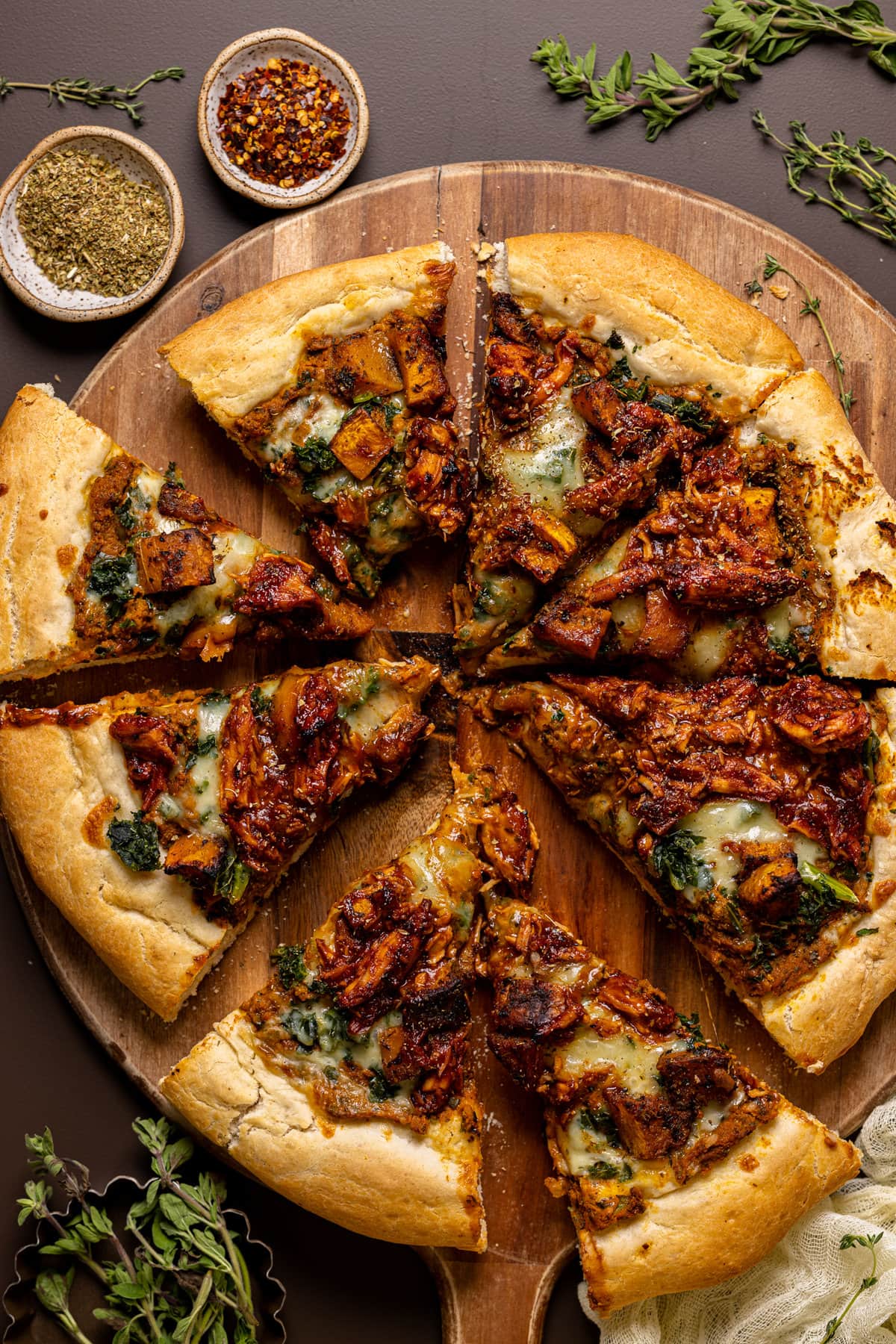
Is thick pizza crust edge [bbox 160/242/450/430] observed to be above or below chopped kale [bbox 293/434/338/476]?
above

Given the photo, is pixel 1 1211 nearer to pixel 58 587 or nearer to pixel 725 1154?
pixel 58 587

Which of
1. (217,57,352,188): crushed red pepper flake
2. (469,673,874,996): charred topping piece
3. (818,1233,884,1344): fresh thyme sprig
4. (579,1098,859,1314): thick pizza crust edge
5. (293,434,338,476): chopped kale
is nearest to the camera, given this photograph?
(579,1098,859,1314): thick pizza crust edge

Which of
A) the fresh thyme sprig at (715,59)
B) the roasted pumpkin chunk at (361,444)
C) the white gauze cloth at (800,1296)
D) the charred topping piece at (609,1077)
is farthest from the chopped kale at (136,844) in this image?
the fresh thyme sprig at (715,59)

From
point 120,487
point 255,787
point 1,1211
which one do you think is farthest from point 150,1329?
point 120,487

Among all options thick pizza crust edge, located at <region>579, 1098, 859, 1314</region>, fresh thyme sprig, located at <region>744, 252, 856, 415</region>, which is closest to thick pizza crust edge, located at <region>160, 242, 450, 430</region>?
fresh thyme sprig, located at <region>744, 252, 856, 415</region>

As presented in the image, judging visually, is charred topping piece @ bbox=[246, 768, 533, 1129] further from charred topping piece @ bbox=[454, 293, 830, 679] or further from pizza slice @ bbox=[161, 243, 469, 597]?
pizza slice @ bbox=[161, 243, 469, 597]

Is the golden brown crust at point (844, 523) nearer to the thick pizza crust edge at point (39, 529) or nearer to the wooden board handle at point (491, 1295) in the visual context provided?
the wooden board handle at point (491, 1295)

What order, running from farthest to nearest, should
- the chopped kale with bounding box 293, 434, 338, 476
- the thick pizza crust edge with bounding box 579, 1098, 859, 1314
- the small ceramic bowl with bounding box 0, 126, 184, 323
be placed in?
the small ceramic bowl with bounding box 0, 126, 184, 323, the chopped kale with bounding box 293, 434, 338, 476, the thick pizza crust edge with bounding box 579, 1098, 859, 1314

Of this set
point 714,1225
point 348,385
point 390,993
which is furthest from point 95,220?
point 714,1225
